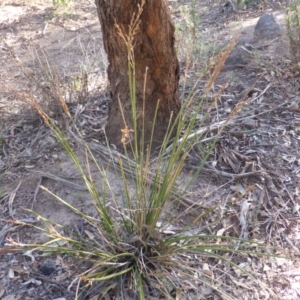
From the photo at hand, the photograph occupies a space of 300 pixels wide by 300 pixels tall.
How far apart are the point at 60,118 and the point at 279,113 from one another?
1553mm

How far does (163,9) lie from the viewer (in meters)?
2.99

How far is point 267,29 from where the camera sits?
525cm

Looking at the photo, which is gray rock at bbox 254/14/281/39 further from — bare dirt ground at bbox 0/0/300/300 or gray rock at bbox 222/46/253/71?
gray rock at bbox 222/46/253/71

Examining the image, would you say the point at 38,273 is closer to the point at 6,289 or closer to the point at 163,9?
the point at 6,289

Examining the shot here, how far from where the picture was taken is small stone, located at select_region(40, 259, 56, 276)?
2.67 meters

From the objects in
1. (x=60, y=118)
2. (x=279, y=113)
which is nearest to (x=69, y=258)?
(x=60, y=118)

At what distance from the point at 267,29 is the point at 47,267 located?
357 cm

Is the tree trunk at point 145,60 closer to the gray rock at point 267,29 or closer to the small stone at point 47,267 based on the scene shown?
the small stone at point 47,267

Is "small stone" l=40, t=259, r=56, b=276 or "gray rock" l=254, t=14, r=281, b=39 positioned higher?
"small stone" l=40, t=259, r=56, b=276

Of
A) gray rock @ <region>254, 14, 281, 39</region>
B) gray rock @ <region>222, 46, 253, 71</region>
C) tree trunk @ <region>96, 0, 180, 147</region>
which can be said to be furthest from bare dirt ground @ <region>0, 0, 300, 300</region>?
tree trunk @ <region>96, 0, 180, 147</region>

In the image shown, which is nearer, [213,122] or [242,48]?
[213,122]

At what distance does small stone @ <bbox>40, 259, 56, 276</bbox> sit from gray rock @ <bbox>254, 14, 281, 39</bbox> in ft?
11.1

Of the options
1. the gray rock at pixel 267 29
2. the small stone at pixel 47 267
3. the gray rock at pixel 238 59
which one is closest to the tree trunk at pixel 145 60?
the small stone at pixel 47 267

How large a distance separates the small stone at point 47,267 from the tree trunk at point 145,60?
2.94 feet
